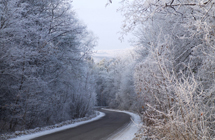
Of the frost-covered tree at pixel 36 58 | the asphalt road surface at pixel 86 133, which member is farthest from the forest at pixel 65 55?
the asphalt road surface at pixel 86 133

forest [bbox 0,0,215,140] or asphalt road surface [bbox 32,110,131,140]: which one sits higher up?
forest [bbox 0,0,215,140]

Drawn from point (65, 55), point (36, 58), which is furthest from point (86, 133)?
point (65, 55)

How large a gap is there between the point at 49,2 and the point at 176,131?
14086 millimetres

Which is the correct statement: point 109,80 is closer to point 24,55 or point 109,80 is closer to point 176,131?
point 24,55

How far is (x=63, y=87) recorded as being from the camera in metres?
17.6

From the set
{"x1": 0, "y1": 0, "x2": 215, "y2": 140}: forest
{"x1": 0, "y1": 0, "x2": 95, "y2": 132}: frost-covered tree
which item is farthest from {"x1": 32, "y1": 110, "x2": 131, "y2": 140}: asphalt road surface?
{"x1": 0, "y1": 0, "x2": 95, "y2": 132}: frost-covered tree

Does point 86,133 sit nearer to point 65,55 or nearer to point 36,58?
point 36,58

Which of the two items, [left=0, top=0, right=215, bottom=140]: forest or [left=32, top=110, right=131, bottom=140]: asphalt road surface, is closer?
[left=0, top=0, right=215, bottom=140]: forest

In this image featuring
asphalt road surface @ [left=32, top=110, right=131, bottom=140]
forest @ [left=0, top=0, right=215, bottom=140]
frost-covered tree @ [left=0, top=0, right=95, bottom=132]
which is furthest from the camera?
frost-covered tree @ [left=0, top=0, right=95, bottom=132]

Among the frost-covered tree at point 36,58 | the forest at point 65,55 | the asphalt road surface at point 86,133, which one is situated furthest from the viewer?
the frost-covered tree at point 36,58

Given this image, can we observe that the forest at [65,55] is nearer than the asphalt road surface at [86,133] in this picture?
Yes

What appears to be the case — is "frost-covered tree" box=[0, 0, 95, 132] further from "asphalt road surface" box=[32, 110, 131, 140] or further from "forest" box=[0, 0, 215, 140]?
"asphalt road surface" box=[32, 110, 131, 140]

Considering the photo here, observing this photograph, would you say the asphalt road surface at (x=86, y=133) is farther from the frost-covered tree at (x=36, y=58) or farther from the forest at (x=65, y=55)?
the frost-covered tree at (x=36, y=58)

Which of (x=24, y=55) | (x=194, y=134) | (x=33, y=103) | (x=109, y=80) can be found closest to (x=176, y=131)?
(x=194, y=134)
